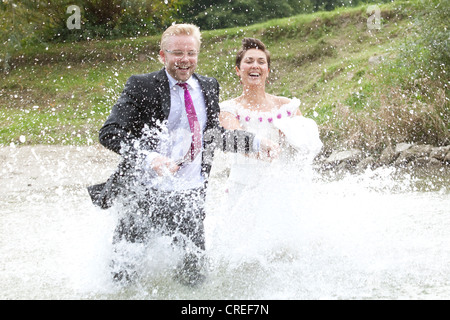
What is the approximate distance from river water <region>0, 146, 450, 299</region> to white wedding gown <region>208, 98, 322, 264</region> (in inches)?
1.1

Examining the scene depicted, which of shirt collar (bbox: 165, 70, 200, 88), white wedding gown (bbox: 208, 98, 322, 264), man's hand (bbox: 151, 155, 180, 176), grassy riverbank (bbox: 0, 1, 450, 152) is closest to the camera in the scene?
man's hand (bbox: 151, 155, 180, 176)

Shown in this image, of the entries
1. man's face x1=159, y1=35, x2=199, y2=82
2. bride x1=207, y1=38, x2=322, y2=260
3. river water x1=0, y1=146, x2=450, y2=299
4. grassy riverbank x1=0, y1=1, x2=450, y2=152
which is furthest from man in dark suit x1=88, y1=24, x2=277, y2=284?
grassy riverbank x1=0, y1=1, x2=450, y2=152

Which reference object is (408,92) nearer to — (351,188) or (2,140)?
(351,188)

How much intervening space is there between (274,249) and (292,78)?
13842 millimetres

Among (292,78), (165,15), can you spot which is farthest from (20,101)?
(292,78)

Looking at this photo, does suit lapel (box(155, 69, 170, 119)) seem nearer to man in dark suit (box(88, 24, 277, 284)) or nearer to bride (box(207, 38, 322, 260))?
man in dark suit (box(88, 24, 277, 284))

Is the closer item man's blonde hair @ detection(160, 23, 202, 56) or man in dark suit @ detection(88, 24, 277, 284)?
man in dark suit @ detection(88, 24, 277, 284)

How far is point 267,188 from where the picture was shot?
527 centimetres

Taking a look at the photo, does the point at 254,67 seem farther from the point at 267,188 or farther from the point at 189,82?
the point at 267,188

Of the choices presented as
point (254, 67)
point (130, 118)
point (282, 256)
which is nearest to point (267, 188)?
point (282, 256)

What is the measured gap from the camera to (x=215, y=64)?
65.1 feet

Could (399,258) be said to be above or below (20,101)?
below

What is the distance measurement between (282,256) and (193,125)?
4.69 ft

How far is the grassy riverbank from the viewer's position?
34.3ft
